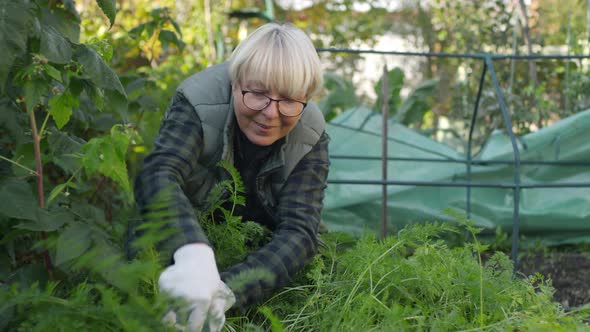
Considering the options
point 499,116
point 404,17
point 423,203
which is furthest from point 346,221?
point 404,17

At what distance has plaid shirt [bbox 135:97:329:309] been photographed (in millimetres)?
1430

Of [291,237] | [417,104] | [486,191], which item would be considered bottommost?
[486,191]

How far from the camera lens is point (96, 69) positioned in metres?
1.36

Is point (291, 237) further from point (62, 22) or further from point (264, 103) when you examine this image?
point (62, 22)

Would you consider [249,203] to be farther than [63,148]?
Yes

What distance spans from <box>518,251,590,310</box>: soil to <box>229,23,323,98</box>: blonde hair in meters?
1.68

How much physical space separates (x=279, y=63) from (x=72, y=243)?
618mm

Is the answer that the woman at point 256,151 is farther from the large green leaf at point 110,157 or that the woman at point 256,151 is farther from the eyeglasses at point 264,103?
the large green leaf at point 110,157

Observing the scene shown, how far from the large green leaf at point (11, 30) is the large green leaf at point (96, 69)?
15 cm

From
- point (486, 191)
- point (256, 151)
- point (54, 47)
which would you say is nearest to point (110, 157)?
point (54, 47)

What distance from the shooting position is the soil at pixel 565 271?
2867 mm

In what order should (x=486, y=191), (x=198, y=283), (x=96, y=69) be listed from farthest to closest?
(x=486, y=191) → (x=96, y=69) → (x=198, y=283)

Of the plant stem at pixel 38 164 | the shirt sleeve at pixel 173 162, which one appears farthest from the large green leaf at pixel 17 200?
the shirt sleeve at pixel 173 162

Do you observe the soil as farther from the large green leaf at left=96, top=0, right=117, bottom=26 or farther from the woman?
the large green leaf at left=96, top=0, right=117, bottom=26
